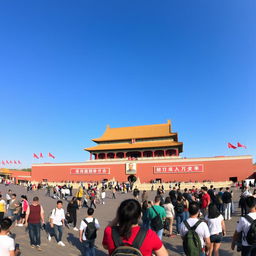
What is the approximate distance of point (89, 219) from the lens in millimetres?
4645

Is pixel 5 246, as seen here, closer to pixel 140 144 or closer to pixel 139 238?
pixel 139 238

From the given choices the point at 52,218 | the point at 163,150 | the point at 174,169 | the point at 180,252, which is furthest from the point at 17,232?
the point at 163,150

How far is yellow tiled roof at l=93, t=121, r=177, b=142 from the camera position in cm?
4017

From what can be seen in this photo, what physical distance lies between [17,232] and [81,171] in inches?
1170

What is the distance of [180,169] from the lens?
32562 mm

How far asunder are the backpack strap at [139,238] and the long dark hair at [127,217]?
0.07 metres

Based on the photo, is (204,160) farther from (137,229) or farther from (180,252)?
(137,229)

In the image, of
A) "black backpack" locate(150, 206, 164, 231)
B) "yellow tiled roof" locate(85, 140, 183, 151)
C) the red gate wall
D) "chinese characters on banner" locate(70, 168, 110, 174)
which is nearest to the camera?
"black backpack" locate(150, 206, 164, 231)

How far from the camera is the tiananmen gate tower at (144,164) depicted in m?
31.1

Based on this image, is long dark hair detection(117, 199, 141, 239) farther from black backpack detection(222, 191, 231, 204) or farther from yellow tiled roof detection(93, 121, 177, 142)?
yellow tiled roof detection(93, 121, 177, 142)

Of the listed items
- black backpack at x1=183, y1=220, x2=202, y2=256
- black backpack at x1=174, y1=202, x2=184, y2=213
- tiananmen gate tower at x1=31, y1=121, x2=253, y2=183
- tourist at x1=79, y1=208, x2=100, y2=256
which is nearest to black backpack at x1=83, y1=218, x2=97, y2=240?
tourist at x1=79, y1=208, x2=100, y2=256

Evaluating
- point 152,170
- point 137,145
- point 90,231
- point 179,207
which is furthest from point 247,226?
point 137,145

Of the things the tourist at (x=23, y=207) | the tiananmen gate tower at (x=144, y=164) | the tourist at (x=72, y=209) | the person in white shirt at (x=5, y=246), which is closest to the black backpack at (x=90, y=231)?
the person in white shirt at (x=5, y=246)

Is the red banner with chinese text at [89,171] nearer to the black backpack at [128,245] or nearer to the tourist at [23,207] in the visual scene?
the tourist at [23,207]
